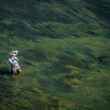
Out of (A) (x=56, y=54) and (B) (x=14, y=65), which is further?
(A) (x=56, y=54)

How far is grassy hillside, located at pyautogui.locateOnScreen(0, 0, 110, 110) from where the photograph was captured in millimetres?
15250

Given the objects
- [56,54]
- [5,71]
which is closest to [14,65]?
[5,71]

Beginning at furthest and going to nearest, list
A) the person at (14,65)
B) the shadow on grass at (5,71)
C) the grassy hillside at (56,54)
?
1. the shadow on grass at (5,71)
2. the person at (14,65)
3. the grassy hillside at (56,54)

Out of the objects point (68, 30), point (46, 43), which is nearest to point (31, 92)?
point (46, 43)

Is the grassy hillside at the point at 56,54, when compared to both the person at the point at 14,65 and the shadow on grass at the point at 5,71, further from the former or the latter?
the person at the point at 14,65

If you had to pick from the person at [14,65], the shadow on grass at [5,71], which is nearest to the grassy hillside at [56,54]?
the shadow on grass at [5,71]

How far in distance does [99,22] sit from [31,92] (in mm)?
11359

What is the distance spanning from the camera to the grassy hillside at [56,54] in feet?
50.0

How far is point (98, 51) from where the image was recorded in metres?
21.0

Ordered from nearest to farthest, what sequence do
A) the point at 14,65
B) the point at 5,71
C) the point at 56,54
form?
the point at 14,65
the point at 5,71
the point at 56,54

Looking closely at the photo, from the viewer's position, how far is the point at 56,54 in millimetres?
20062

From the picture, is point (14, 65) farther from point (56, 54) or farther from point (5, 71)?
point (56, 54)

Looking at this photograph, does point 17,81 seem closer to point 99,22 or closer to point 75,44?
point 75,44

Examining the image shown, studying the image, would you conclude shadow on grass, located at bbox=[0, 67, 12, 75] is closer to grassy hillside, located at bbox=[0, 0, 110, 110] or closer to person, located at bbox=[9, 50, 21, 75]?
grassy hillside, located at bbox=[0, 0, 110, 110]
